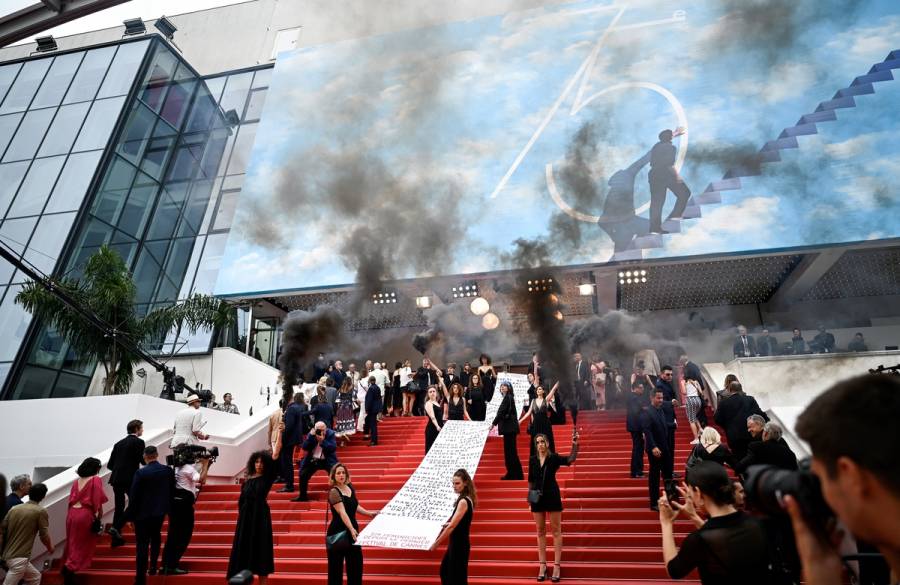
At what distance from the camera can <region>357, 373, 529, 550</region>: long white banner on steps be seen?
7.39m

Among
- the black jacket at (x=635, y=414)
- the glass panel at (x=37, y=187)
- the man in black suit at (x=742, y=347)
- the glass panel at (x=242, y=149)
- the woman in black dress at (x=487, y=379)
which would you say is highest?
the glass panel at (x=242, y=149)

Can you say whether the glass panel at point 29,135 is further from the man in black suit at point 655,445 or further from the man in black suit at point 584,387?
the man in black suit at point 655,445

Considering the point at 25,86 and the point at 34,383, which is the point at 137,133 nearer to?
the point at 25,86

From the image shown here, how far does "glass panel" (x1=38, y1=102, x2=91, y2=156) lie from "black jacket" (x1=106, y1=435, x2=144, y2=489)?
64.6ft

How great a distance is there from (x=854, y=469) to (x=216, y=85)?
3211cm

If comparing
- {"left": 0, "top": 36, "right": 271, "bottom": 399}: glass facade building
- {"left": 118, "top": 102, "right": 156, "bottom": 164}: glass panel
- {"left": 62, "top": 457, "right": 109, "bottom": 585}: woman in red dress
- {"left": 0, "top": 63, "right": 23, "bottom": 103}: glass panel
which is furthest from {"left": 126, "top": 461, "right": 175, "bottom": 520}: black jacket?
{"left": 0, "top": 63, "right": 23, "bottom": 103}: glass panel

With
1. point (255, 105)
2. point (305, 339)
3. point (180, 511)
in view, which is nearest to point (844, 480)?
point (180, 511)

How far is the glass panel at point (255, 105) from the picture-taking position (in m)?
27.9

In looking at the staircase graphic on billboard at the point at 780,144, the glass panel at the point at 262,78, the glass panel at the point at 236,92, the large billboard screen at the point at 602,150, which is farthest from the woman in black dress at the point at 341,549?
the glass panel at the point at 262,78

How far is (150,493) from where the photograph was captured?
277 inches

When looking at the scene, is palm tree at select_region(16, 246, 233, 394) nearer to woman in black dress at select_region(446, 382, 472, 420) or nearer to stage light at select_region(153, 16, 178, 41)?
woman in black dress at select_region(446, 382, 472, 420)

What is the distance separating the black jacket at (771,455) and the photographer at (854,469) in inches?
211

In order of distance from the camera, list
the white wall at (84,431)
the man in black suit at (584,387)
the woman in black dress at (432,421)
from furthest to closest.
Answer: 1. the man in black suit at (584,387)
2. the white wall at (84,431)
3. the woman in black dress at (432,421)

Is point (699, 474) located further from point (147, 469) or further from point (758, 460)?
point (147, 469)
